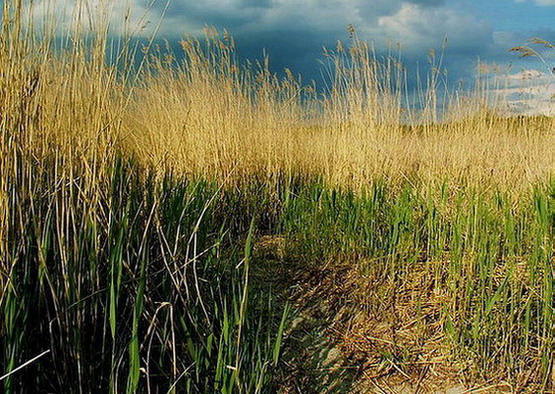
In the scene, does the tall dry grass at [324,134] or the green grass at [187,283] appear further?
the tall dry grass at [324,134]

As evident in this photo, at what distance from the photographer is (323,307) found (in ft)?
8.86

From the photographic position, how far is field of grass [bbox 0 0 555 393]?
1462 mm

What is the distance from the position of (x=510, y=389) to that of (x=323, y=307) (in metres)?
1.02

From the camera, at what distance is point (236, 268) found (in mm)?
1742

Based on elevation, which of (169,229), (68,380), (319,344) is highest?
(169,229)

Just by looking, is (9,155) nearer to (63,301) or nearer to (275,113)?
(63,301)

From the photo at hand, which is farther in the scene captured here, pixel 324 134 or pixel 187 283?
pixel 324 134

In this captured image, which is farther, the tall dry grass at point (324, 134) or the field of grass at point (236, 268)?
the tall dry grass at point (324, 134)

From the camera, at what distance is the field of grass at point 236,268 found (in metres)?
1.46

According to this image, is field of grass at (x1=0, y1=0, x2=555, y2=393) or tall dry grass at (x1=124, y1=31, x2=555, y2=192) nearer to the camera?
field of grass at (x1=0, y1=0, x2=555, y2=393)

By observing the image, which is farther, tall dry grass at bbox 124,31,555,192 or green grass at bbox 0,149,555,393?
tall dry grass at bbox 124,31,555,192

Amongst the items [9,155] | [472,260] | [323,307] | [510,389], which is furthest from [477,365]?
[9,155]

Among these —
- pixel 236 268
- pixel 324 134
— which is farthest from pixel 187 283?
pixel 324 134

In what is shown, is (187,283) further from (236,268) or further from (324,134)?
(324,134)
